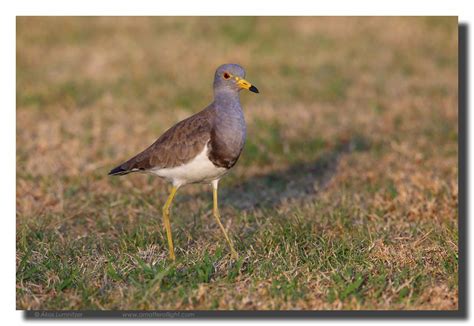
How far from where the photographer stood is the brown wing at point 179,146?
5520mm

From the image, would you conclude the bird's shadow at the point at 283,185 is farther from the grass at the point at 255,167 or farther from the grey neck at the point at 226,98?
the grey neck at the point at 226,98

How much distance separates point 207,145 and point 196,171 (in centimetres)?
23

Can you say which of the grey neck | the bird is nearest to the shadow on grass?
the bird

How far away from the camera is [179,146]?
5.61 meters

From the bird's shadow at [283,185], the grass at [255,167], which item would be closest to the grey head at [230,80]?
the grass at [255,167]

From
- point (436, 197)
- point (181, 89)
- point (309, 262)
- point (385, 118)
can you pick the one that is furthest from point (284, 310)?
point (181, 89)

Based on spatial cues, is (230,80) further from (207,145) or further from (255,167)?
(255,167)

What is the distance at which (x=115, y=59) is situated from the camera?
507 inches

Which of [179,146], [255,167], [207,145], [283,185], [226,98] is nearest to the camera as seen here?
[207,145]

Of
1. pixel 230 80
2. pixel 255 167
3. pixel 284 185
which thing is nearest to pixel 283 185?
pixel 284 185

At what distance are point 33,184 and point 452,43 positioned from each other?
31.1ft

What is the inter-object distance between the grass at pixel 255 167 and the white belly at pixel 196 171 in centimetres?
58

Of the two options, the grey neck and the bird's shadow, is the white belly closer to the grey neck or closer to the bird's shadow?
the grey neck

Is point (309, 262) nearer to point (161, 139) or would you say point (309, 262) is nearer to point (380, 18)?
point (161, 139)
